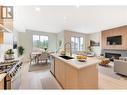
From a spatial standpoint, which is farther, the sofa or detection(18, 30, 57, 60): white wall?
detection(18, 30, 57, 60): white wall

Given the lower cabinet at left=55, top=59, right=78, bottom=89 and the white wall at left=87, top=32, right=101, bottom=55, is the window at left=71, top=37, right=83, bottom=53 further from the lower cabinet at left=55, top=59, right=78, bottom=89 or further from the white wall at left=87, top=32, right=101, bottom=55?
the lower cabinet at left=55, top=59, right=78, bottom=89

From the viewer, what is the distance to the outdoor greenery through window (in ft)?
29.9

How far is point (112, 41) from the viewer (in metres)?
7.96

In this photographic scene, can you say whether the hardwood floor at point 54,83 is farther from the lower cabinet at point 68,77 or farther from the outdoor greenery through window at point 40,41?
the outdoor greenery through window at point 40,41

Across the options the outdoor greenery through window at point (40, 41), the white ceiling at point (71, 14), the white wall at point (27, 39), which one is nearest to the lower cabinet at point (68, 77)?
the white ceiling at point (71, 14)

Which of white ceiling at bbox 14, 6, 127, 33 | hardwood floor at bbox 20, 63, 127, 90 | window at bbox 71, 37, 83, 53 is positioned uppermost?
white ceiling at bbox 14, 6, 127, 33

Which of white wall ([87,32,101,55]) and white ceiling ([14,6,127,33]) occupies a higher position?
white ceiling ([14,6,127,33])

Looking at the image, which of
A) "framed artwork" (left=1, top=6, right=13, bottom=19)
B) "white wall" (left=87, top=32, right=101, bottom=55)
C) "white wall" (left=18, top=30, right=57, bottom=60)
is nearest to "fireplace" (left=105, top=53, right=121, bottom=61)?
"white wall" (left=87, top=32, right=101, bottom=55)

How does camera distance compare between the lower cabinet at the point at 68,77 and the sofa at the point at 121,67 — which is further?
the sofa at the point at 121,67

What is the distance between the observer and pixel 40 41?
30.9ft

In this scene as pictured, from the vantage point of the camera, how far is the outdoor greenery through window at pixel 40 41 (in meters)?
9.10

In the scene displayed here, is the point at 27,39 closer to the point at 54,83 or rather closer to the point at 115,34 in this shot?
the point at 54,83

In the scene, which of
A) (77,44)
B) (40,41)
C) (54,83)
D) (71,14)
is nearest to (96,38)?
(77,44)
